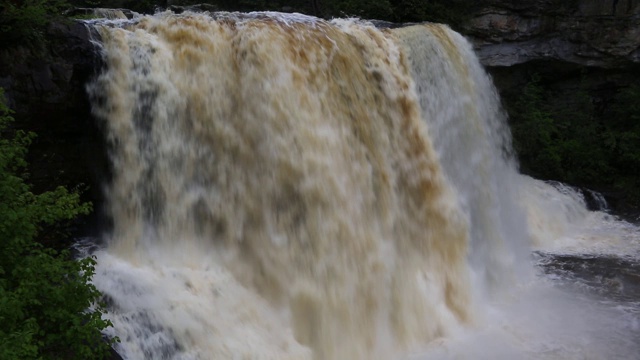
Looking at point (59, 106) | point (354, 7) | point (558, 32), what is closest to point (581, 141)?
point (558, 32)

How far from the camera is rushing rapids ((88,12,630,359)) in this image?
632cm

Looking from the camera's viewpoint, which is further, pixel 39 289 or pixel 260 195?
pixel 260 195

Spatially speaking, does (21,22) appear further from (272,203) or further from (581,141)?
(581,141)

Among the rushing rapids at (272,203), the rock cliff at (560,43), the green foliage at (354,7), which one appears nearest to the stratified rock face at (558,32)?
the rock cliff at (560,43)

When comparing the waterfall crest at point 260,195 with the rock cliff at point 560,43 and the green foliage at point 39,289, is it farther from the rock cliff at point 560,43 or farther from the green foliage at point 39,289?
the rock cliff at point 560,43

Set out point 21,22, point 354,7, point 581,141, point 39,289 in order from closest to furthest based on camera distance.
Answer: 1. point 39,289
2. point 21,22
3. point 581,141
4. point 354,7

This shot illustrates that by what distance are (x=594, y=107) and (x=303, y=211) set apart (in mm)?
11428

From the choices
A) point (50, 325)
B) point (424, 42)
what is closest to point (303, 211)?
point (50, 325)

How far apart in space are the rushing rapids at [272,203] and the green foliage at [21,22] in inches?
28.6

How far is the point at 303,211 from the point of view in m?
7.11

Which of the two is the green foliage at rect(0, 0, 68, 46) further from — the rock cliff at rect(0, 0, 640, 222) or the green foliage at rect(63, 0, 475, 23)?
the rock cliff at rect(0, 0, 640, 222)

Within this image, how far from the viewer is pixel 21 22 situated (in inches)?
239

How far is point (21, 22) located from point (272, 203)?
328 cm

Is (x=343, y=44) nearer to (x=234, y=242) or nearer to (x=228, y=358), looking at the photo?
(x=234, y=242)
